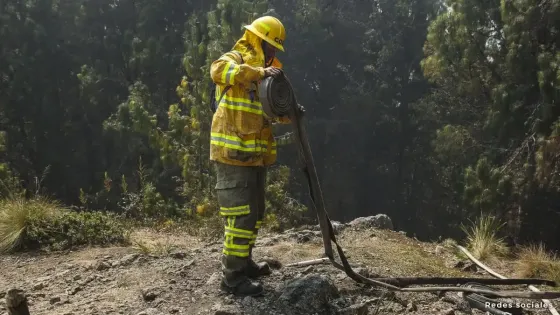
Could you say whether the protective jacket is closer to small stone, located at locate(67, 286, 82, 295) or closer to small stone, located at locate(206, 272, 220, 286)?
small stone, located at locate(206, 272, 220, 286)

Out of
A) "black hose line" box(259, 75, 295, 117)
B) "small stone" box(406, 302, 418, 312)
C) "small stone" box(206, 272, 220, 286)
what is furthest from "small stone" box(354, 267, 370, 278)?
"black hose line" box(259, 75, 295, 117)

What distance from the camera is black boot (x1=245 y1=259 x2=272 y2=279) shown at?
4.09 meters

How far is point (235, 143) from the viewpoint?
360 centimetres

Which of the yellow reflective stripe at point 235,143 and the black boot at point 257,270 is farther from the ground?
the yellow reflective stripe at point 235,143

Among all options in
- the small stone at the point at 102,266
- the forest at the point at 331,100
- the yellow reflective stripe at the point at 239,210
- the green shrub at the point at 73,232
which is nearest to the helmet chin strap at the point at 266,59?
the yellow reflective stripe at the point at 239,210

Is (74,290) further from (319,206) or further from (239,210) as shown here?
(319,206)

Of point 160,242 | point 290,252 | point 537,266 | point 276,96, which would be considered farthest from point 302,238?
point 276,96

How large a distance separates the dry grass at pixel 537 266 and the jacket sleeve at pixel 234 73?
2982 millimetres

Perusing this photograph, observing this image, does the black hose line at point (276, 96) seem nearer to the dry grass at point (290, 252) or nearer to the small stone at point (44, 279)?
the dry grass at point (290, 252)

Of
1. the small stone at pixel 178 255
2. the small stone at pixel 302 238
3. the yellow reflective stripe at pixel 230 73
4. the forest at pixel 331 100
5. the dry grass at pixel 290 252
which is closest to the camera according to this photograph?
the yellow reflective stripe at pixel 230 73

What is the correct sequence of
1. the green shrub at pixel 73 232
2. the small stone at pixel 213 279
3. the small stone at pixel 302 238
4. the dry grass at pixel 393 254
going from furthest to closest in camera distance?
the green shrub at pixel 73 232
the small stone at pixel 302 238
the dry grass at pixel 393 254
the small stone at pixel 213 279

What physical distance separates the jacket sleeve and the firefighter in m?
0.01

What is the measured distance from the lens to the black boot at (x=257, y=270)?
4.09m

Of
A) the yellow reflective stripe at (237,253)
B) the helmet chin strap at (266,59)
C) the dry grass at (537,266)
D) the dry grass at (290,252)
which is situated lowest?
the dry grass at (537,266)
